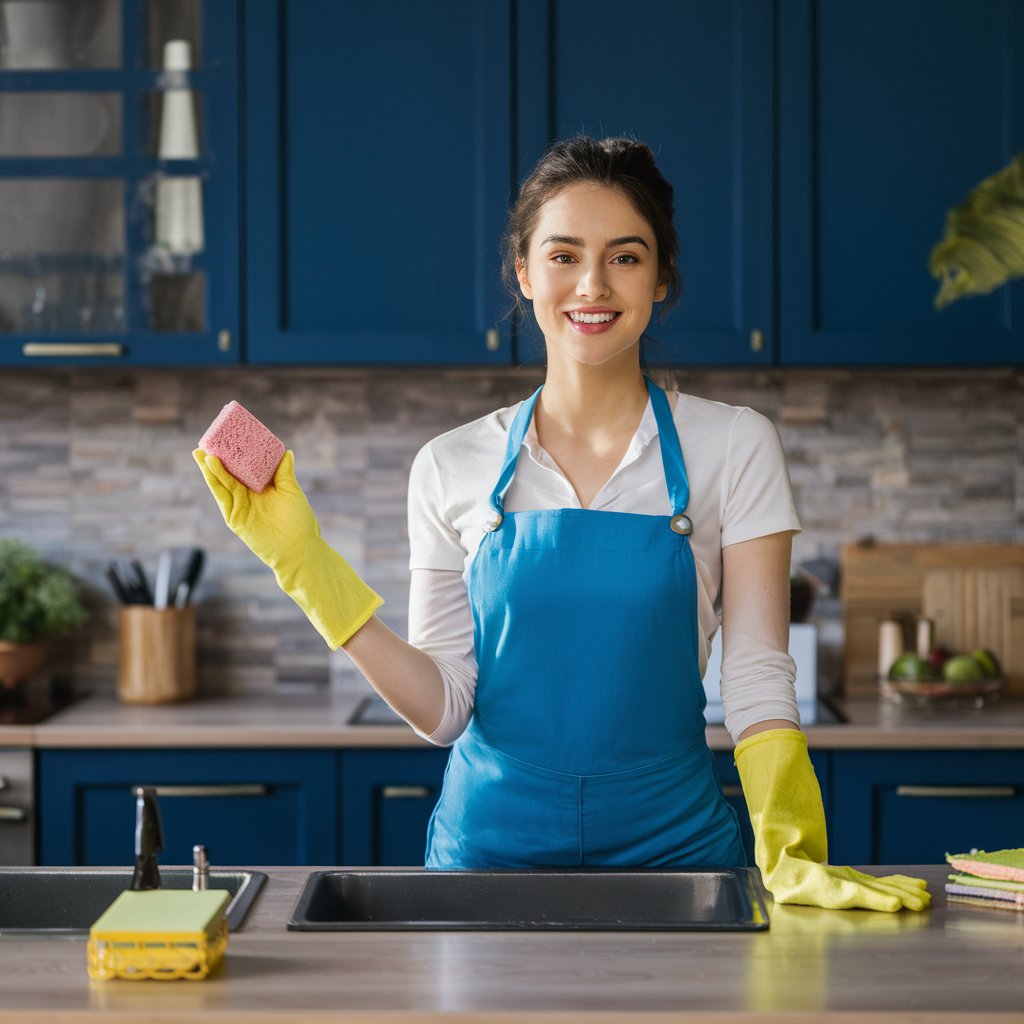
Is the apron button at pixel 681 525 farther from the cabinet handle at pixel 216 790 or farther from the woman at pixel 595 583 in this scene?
the cabinet handle at pixel 216 790

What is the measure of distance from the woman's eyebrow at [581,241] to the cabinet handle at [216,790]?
4.41 feet

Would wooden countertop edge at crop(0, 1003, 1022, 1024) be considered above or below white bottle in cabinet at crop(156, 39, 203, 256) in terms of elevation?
below

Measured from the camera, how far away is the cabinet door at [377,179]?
2.71 m

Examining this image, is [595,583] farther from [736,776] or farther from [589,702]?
[736,776]

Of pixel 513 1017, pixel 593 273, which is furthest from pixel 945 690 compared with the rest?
pixel 513 1017

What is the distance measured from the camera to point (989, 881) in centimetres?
139

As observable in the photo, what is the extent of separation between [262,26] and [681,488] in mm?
1556

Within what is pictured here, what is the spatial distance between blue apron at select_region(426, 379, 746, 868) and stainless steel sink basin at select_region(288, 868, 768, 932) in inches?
6.8

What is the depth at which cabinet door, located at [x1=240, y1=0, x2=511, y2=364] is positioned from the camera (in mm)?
2713

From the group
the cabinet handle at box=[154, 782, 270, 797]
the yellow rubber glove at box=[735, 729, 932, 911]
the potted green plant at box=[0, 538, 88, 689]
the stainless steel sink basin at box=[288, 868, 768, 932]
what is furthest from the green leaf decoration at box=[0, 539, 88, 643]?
the yellow rubber glove at box=[735, 729, 932, 911]

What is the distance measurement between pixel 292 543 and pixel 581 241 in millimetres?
543

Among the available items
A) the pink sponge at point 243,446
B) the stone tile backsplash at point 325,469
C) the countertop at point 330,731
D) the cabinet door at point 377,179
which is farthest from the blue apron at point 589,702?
the stone tile backsplash at point 325,469

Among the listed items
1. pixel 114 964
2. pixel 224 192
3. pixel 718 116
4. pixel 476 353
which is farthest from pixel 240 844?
pixel 718 116

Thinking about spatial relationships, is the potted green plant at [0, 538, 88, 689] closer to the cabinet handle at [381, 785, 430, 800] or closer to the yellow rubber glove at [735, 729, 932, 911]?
the cabinet handle at [381, 785, 430, 800]
